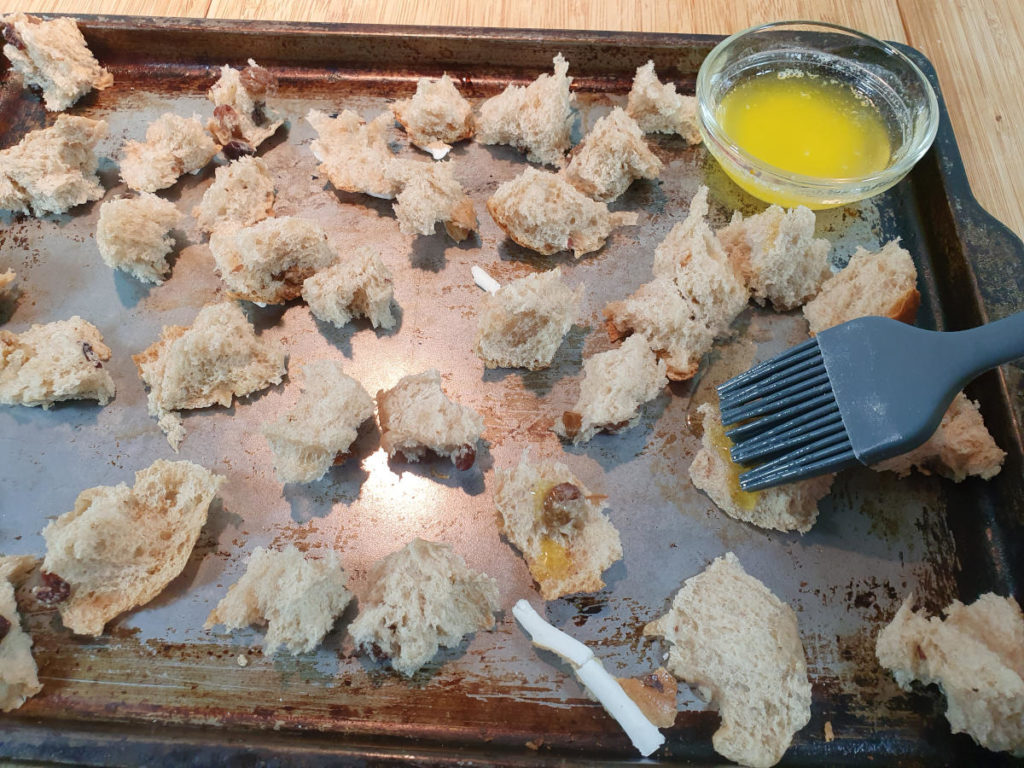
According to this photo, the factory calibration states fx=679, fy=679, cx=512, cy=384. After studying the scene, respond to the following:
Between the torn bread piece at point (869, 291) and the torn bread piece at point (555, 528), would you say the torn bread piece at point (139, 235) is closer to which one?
the torn bread piece at point (555, 528)

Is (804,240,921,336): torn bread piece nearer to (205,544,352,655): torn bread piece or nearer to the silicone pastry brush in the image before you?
the silicone pastry brush

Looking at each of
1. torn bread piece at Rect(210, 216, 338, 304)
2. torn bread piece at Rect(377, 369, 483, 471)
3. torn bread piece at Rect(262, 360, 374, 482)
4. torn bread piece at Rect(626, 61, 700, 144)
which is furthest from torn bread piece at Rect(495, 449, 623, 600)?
torn bread piece at Rect(626, 61, 700, 144)

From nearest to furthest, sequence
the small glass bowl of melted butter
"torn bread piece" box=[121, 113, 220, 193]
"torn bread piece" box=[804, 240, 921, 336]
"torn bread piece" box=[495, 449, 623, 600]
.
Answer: "torn bread piece" box=[495, 449, 623, 600] < "torn bread piece" box=[804, 240, 921, 336] < the small glass bowl of melted butter < "torn bread piece" box=[121, 113, 220, 193]

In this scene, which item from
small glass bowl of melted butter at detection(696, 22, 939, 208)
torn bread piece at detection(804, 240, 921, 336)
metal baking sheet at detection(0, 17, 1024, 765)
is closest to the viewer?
metal baking sheet at detection(0, 17, 1024, 765)

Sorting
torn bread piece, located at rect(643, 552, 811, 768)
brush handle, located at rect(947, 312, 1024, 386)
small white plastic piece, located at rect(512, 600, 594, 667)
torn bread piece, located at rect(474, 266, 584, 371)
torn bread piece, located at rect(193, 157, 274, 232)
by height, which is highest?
torn bread piece, located at rect(193, 157, 274, 232)

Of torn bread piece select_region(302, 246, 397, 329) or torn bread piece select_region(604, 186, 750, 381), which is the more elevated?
torn bread piece select_region(302, 246, 397, 329)

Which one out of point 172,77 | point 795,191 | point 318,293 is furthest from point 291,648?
point 172,77

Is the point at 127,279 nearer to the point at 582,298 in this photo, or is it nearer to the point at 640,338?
the point at 582,298
